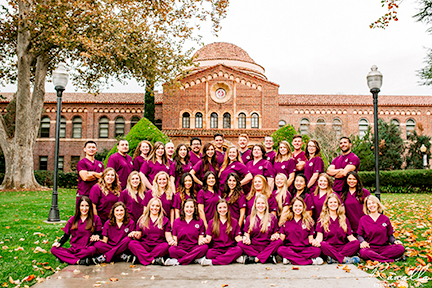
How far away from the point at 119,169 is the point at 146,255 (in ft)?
6.65

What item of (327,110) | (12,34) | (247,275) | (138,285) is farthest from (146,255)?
(327,110)

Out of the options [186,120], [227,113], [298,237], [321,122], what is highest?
[227,113]

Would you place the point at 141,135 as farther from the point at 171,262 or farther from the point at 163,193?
the point at 171,262

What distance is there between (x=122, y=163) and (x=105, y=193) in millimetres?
885

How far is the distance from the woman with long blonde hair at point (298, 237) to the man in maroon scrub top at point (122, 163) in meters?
3.21

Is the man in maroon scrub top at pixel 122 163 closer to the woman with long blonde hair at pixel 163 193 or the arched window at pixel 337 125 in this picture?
the woman with long blonde hair at pixel 163 193

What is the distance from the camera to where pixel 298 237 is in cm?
563

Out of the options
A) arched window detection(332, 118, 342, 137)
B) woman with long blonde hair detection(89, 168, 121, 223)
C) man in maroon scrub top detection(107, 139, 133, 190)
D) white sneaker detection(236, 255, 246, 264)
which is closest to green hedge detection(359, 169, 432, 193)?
arched window detection(332, 118, 342, 137)

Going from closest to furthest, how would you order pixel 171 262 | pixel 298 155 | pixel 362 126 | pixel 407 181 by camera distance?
pixel 171 262 → pixel 298 155 → pixel 407 181 → pixel 362 126

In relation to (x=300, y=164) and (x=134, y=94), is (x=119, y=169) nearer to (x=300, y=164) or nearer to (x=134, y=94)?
(x=300, y=164)

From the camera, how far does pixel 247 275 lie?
4.79 metres

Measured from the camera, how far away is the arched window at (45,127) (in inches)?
1362

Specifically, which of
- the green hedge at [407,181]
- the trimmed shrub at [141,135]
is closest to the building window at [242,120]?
the green hedge at [407,181]

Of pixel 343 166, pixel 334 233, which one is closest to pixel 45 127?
pixel 343 166
